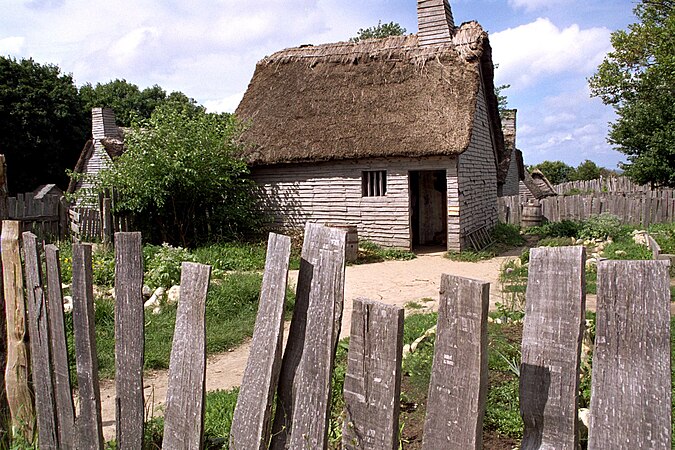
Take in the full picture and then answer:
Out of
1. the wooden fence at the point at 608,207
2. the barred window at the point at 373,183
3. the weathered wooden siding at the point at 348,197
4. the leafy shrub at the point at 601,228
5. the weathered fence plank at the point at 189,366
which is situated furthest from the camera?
the wooden fence at the point at 608,207

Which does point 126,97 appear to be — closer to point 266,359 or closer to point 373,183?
point 373,183

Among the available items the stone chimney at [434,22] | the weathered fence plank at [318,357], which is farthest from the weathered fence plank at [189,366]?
the stone chimney at [434,22]

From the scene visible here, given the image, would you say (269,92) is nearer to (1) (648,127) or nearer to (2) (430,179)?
(2) (430,179)

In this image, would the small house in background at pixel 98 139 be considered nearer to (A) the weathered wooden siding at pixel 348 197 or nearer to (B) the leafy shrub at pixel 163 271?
(A) the weathered wooden siding at pixel 348 197

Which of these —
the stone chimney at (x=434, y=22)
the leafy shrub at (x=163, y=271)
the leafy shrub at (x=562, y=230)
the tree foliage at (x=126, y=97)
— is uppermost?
the tree foliage at (x=126, y=97)

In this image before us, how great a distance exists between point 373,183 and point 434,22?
16.1 feet

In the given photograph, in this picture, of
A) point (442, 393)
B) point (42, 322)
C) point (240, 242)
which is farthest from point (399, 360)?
point (240, 242)

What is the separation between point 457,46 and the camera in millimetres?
14570

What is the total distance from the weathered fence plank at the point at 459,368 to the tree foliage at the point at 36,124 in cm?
2836

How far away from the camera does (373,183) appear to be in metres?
14.0

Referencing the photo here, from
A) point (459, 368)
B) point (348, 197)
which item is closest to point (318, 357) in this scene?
point (459, 368)

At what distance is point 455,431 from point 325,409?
18.8 inches

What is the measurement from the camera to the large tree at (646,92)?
20547mm

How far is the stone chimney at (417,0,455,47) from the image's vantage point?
1459 centimetres
